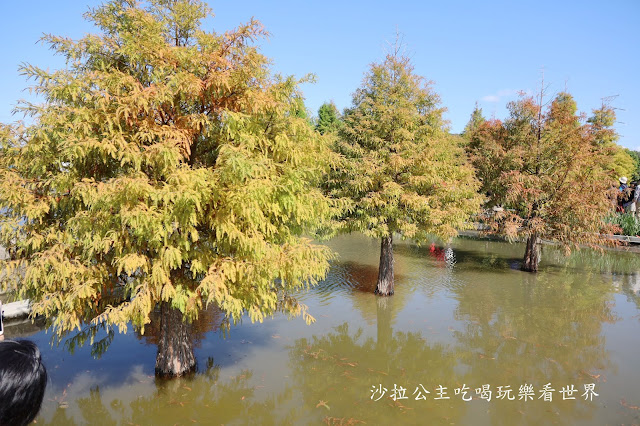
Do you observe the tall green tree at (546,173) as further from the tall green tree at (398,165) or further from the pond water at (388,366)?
the tall green tree at (398,165)

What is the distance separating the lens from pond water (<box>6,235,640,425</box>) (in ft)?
26.3

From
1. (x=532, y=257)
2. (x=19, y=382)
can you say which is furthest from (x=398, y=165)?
(x=19, y=382)

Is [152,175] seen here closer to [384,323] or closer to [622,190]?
[384,323]

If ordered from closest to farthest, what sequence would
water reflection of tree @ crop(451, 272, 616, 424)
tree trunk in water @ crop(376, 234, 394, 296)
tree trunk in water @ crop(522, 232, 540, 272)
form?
water reflection of tree @ crop(451, 272, 616, 424) < tree trunk in water @ crop(376, 234, 394, 296) < tree trunk in water @ crop(522, 232, 540, 272)

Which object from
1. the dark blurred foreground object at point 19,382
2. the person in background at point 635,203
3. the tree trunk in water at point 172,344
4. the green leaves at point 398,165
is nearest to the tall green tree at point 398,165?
the green leaves at point 398,165

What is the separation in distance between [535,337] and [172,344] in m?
9.63

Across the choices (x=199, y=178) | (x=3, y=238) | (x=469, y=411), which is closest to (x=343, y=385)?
(x=469, y=411)

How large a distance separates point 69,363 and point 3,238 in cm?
379

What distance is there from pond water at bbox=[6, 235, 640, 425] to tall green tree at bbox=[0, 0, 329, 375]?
1.85 m

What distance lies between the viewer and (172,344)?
9.05 metres

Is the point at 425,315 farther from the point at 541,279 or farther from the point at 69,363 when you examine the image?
the point at 69,363

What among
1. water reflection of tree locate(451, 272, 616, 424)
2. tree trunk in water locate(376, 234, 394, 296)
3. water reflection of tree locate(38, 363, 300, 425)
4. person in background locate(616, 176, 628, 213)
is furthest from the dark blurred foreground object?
person in background locate(616, 176, 628, 213)

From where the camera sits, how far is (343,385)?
29.8 ft

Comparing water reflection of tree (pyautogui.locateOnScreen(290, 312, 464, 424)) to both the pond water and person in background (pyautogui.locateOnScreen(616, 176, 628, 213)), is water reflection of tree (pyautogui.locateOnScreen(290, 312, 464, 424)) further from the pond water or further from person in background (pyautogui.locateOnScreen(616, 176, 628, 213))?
person in background (pyautogui.locateOnScreen(616, 176, 628, 213))
